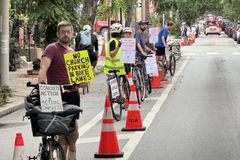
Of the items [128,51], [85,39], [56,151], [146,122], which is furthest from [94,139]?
[85,39]

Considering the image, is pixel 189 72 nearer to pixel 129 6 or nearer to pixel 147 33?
pixel 147 33

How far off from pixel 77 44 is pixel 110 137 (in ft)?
33.8

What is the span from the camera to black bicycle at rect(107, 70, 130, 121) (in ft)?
44.3

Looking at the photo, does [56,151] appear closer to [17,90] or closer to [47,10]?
[17,90]

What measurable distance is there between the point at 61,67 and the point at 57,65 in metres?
0.06

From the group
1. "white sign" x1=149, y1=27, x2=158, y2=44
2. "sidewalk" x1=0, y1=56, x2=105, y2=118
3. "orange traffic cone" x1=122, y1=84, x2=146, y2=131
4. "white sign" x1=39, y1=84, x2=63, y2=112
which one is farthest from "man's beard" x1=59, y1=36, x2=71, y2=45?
"white sign" x1=149, y1=27, x2=158, y2=44

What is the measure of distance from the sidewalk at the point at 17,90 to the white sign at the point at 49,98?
7785mm

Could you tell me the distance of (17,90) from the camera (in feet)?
64.2

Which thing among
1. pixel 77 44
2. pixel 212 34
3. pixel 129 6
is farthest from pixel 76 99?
pixel 212 34

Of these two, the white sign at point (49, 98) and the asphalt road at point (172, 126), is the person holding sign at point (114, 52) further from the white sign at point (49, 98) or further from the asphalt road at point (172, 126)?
the white sign at point (49, 98)

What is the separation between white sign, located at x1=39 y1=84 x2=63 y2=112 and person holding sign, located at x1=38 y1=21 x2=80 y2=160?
54 centimetres

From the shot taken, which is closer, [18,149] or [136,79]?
[18,149]

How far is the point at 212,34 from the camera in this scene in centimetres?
9381

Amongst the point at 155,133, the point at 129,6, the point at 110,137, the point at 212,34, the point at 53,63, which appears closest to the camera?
the point at 53,63
